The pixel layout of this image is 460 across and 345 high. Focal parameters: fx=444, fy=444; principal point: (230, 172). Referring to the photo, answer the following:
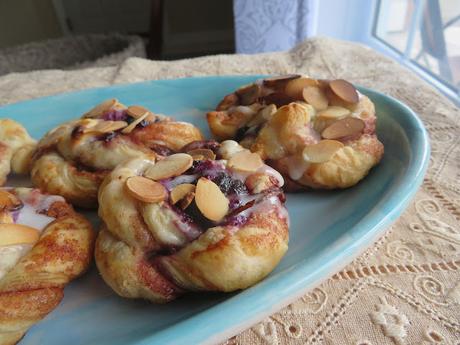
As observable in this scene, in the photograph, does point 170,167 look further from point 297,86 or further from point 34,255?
point 297,86

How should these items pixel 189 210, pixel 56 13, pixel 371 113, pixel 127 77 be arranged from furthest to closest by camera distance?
pixel 56 13, pixel 127 77, pixel 371 113, pixel 189 210

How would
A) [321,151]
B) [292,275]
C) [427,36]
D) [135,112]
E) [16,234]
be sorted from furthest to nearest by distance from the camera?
[427,36], [135,112], [321,151], [16,234], [292,275]

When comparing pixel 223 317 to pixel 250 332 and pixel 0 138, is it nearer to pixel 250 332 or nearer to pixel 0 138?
pixel 250 332

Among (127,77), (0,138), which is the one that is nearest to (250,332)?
(0,138)

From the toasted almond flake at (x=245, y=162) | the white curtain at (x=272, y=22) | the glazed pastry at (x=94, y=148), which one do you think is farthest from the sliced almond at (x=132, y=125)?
the white curtain at (x=272, y=22)

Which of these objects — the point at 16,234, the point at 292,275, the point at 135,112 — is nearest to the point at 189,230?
the point at 292,275

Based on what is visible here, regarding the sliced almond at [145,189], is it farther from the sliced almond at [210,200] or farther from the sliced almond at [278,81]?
the sliced almond at [278,81]
